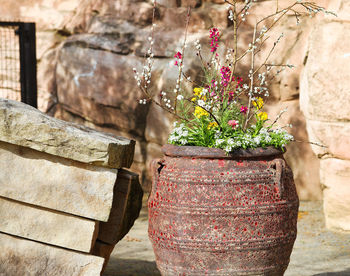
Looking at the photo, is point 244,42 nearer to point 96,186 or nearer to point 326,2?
point 326,2

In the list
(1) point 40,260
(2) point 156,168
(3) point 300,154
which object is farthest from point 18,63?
(2) point 156,168

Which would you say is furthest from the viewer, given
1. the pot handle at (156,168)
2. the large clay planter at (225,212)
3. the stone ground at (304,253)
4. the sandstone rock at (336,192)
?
the sandstone rock at (336,192)

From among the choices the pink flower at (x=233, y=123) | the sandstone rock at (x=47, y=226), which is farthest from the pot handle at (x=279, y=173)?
the sandstone rock at (x=47, y=226)

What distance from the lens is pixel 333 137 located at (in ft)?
17.4

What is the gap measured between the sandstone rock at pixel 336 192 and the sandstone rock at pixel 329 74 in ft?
1.39

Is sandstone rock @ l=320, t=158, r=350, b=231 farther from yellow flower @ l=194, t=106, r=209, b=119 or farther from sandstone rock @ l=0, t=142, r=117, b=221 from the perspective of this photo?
sandstone rock @ l=0, t=142, r=117, b=221

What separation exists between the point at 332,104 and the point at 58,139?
8.83 ft

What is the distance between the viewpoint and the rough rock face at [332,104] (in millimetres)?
5207

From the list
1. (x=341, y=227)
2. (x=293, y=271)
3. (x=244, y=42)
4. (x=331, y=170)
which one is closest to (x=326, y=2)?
(x=244, y=42)

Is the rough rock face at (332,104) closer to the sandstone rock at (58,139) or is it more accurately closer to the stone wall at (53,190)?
the stone wall at (53,190)

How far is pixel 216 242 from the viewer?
3.15m

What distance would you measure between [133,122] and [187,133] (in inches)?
149

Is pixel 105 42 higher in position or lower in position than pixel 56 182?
higher

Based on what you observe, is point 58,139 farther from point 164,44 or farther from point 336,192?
point 164,44
